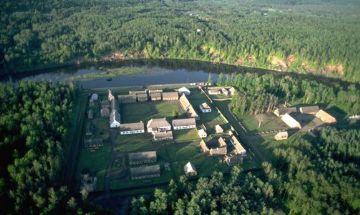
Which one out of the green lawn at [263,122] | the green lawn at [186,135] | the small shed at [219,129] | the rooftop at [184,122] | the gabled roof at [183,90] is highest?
the gabled roof at [183,90]

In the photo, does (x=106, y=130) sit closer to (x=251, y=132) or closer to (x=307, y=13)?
(x=251, y=132)

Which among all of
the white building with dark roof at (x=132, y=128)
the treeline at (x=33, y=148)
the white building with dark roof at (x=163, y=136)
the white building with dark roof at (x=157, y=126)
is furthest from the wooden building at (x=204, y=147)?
the treeline at (x=33, y=148)

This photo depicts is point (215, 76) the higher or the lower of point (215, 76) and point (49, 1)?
the lower

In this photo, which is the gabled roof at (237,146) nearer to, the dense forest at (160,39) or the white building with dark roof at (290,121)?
the white building with dark roof at (290,121)

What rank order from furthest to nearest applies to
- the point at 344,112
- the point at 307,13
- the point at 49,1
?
the point at 307,13 → the point at 49,1 → the point at 344,112

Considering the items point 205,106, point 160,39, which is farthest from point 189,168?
point 160,39

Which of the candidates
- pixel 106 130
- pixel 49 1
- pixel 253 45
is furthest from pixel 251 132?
pixel 49 1

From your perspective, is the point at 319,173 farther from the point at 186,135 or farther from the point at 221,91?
the point at 221,91
